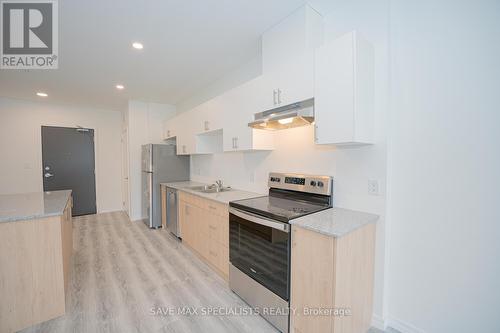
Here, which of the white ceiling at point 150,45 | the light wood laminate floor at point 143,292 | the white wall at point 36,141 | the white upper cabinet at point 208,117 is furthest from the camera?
the white wall at point 36,141

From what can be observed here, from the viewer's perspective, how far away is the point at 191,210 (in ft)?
9.89

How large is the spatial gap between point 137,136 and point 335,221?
452 centimetres

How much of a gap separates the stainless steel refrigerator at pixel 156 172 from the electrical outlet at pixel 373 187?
3604 millimetres

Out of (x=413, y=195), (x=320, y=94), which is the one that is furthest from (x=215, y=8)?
(x=413, y=195)

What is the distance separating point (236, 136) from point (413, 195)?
175 cm

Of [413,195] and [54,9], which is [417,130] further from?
[54,9]

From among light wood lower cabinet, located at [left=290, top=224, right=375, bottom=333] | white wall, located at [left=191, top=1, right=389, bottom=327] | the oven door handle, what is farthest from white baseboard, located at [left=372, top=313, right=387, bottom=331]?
the oven door handle

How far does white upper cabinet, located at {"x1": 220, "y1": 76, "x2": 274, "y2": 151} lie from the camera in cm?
226

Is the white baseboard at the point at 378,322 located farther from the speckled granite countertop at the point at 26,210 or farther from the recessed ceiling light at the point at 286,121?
the speckled granite countertop at the point at 26,210

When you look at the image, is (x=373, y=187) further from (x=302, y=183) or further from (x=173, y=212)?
(x=173, y=212)

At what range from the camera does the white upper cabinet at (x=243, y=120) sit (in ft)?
7.40

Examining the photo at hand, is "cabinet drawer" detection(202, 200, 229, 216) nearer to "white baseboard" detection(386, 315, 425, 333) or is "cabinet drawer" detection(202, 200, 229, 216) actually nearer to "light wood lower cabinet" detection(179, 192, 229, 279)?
"light wood lower cabinet" detection(179, 192, 229, 279)

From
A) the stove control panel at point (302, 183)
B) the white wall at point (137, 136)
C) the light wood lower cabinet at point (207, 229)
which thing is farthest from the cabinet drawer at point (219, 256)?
the white wall at point (137, 136)

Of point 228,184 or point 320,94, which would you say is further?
point 228,184
